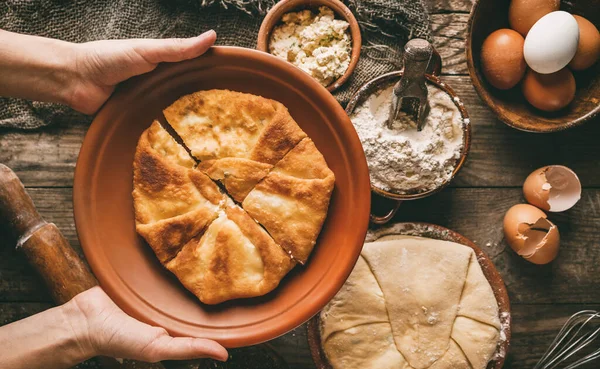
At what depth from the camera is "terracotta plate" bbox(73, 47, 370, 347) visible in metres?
1.61

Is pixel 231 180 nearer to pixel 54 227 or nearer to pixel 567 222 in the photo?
pixel 54 227

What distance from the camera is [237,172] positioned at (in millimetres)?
1646

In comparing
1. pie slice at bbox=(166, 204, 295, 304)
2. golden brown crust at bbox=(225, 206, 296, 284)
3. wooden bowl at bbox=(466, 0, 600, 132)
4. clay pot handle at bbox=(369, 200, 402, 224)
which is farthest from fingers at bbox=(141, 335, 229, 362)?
wooden bowl at bbox=(466, 0, 600, 132)

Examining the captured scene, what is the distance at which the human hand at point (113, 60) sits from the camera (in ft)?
5.30

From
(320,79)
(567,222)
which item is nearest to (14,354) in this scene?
(320,79)

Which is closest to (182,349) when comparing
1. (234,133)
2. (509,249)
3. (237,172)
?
(237,172)

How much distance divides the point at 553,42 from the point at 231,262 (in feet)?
A: 4.58

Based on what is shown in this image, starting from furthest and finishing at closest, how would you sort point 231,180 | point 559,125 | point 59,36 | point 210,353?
point 59,36 → point 559,125 → point 231,180 → point 210,353

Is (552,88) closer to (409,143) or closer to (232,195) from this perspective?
(409,143)

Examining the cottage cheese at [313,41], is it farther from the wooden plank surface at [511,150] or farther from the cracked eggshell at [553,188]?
the cracked eggshell at [553,188]

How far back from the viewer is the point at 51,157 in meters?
2.11

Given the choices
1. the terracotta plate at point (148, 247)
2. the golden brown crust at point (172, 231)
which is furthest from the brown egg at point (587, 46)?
the golden brown crust at point (172, 231)

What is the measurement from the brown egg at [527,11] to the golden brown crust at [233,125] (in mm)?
1033

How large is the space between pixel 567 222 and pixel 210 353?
162 centimetres
